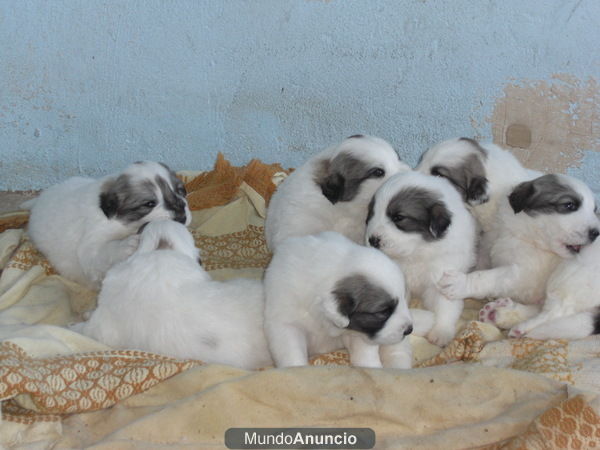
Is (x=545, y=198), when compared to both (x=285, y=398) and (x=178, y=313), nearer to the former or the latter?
(x=285, y=398)

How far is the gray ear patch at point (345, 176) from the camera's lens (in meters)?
4.61

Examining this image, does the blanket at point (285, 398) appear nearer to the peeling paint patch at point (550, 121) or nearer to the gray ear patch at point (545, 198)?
the gray ear patch at point (545, 198)

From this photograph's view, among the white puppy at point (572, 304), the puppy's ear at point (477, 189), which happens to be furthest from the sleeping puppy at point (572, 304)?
the puppy's ear at point (477, 189)

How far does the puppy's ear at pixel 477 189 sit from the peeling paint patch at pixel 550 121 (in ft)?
6.56

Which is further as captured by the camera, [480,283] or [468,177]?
[468,177]

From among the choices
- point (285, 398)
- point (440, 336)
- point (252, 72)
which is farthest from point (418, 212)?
point (252, 72)

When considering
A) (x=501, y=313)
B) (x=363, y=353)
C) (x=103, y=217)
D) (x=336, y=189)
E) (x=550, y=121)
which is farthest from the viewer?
(x=550, y=121)

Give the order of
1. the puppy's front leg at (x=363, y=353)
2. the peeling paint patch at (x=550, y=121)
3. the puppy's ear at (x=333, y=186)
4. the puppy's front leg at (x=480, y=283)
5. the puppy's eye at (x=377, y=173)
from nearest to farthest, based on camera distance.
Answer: the puppy's front leg at (x=363, y=353) → the puppy's front leg at (x=480, y=283) → the puppy's eye at (x=377, y=173) → the puppy's ear at (x=333, y=186) → the peeling paint patch at (x=550, y=121)

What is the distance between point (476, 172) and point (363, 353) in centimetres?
161

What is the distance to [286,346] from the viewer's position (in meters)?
3.73

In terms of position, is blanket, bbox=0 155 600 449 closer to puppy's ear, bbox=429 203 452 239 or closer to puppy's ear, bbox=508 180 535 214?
puppy's ear, bbox=429 203 452 239

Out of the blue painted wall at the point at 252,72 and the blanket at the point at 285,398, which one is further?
the blue painted wall at the point at 252,72

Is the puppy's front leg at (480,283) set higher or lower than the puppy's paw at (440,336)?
higher

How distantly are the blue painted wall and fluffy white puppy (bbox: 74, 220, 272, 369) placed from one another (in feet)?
8.73
